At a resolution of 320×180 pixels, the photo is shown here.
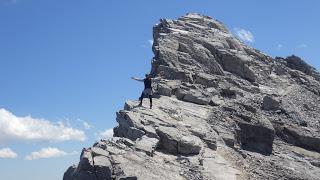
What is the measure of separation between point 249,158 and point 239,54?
72.8ft

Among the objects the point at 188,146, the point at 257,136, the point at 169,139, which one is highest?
the point at 257,136

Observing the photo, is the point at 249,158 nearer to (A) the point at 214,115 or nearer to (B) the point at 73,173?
(A) the point at 214,115

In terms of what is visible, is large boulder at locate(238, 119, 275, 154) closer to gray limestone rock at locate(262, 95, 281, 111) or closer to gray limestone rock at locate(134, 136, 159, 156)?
gray limestone rock at locate(262, 95, 281, 111)

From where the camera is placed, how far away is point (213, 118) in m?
46.4

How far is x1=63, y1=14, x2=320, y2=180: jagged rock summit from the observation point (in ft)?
110

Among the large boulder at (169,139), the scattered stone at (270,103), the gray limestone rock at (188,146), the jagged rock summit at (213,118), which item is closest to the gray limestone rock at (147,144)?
the jagged rock summit at (213,118)

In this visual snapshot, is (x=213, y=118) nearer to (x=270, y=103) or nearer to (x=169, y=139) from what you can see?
(x=270, y=103)

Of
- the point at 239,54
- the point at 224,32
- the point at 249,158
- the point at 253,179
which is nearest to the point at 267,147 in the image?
the point at 249,158

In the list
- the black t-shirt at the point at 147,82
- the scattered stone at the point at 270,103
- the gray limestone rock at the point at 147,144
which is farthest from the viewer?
the scattered stone at the point at 270,103

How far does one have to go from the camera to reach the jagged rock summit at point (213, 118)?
3356 cm

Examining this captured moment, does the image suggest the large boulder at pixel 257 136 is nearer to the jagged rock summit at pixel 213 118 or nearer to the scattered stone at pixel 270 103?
the jagged rock summit at pixel 213 118

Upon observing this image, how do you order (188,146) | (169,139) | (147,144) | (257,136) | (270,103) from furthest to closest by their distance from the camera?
1. (270,103)
2. (257,136)
3. (188,146)
4. (169,139)
5. (147,144)

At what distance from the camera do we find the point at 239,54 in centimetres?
6228

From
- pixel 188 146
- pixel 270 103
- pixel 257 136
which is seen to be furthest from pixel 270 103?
pixel 188 146
